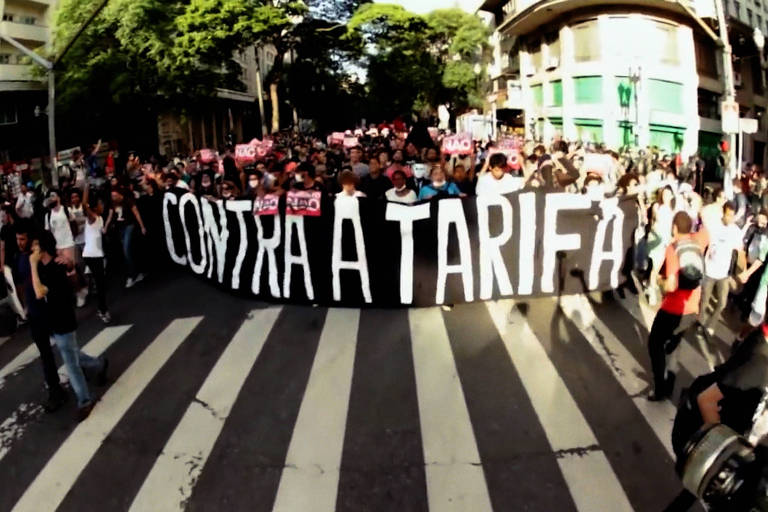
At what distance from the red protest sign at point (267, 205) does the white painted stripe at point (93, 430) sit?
1.90 meters

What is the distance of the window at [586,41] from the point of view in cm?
3394

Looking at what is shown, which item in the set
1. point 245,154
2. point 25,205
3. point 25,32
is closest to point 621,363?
point 245,154

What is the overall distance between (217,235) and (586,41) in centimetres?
3028

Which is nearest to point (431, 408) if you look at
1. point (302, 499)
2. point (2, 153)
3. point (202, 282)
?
point (302, 499)

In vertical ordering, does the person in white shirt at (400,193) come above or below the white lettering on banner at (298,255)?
above

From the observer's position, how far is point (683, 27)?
33.8m

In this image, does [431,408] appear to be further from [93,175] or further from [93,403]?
[93,175]

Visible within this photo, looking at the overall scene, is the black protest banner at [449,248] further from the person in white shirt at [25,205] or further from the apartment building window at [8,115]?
the apartment building window at [8,115]

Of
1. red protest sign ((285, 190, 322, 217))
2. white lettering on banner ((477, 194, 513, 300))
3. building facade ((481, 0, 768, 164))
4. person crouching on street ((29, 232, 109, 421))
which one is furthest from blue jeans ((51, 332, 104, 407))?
building facade ((481, 0, 768, 164))

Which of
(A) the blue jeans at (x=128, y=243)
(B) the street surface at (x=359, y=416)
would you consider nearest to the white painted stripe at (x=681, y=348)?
(B) the street surface at (x=359, y=416)

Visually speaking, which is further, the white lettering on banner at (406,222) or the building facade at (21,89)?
the building facade at (21,89)

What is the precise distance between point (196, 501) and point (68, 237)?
6267 mm

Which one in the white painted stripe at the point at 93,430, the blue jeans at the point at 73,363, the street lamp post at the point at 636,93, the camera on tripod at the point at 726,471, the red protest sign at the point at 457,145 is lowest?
the white painted stripe at the point at 93,430

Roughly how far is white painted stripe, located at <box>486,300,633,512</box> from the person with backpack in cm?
89
